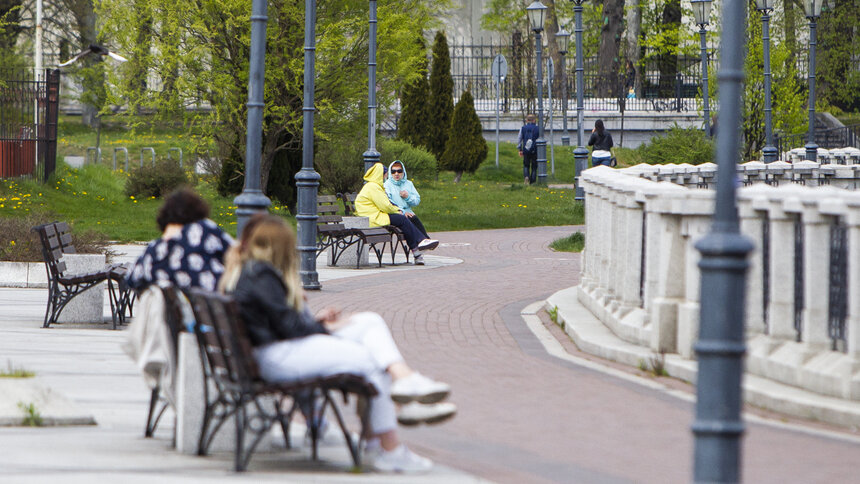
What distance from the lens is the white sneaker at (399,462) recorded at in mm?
5957

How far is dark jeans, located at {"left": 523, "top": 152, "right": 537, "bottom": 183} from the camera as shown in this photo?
3497cm

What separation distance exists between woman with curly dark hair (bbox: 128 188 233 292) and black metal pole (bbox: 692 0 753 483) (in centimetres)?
303

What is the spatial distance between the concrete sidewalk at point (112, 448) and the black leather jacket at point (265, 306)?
0.61 meters

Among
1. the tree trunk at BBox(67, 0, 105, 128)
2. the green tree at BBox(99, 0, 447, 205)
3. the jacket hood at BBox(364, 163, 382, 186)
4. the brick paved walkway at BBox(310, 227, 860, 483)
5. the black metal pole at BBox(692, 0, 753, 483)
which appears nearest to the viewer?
the black metal pole at BBox(692, 0, 753, 483)

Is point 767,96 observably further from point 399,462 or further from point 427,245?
point 399,462

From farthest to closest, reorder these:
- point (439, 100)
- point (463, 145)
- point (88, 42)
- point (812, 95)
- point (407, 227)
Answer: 1. point (88, 42)
2. point (439, 100)
3. point (463, 145)
4. point (812, 95)
5. point (407, 227)

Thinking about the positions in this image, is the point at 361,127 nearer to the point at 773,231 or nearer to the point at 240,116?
the point at 240,116

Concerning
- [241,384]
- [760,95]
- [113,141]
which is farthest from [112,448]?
[113,141]

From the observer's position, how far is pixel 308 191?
14938mm

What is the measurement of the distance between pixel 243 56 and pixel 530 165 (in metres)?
12.4

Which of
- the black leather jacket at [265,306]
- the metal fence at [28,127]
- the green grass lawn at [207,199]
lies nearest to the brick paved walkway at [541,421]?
the black leather jacket at [265,306]

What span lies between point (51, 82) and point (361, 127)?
6.04m

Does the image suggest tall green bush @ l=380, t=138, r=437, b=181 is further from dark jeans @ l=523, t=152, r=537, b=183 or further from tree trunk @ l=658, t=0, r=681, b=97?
tree trunk @ l=658, t=0, r=681, b=97

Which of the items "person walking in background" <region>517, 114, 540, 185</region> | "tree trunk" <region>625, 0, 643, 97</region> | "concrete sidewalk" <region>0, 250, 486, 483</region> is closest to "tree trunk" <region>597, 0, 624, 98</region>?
"tree trunk" <region>625, 0, 643, 97</region>
